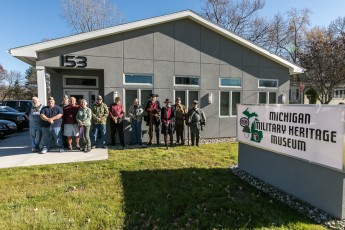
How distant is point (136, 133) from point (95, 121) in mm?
1637

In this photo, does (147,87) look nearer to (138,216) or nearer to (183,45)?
(183,45)

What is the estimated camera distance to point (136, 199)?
4.03 m

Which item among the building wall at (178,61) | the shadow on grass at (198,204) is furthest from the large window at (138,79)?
the shadow on grass at (198,204)

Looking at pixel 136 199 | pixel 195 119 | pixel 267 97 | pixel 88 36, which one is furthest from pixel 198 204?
pixel 267 97

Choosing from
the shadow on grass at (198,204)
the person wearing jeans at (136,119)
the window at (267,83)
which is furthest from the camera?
the window at (267,83)

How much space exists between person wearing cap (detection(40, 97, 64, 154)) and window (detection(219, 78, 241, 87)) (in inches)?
269

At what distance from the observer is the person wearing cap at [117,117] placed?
313 inches

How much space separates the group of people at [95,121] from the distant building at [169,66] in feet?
2.50

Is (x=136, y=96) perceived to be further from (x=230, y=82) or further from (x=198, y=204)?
(x=198, y=204)

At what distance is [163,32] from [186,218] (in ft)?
24.8

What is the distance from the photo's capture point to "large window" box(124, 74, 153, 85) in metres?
8.64

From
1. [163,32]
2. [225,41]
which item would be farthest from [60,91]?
[225,41]

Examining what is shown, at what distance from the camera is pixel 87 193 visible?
4.24 m

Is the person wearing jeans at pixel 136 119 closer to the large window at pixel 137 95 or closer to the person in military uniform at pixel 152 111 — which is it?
the person in military uniform at pixel 152 111
